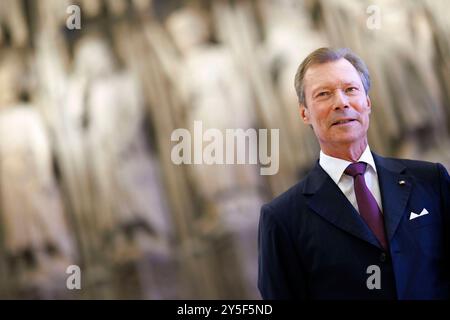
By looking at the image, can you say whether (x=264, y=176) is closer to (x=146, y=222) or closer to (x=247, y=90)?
(x=247, y=90)

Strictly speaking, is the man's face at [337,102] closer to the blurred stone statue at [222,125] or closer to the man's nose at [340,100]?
the man's nose at [340,100]

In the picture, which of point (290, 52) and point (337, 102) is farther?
point (290, 52)

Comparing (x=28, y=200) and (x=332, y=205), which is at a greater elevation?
(x=28, y=200)

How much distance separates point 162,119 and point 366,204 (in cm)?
351

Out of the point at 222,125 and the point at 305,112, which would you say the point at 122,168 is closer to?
the point at 222,125

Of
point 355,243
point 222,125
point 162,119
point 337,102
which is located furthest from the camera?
point 162,119

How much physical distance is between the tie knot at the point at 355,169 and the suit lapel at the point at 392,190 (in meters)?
0.06

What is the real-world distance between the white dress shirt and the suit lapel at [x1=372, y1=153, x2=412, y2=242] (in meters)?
0.03

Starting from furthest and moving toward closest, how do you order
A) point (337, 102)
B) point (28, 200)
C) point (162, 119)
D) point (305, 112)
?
1. point (28, 200)
2. point (162, 119)
3. point (305, 112)
4. point (337, 102)

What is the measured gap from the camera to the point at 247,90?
16.6ft

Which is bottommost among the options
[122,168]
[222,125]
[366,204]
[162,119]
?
[366,204]

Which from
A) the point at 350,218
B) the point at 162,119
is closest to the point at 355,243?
the point at 350,218

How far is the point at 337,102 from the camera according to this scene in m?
1.90

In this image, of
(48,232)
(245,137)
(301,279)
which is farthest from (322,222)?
(48,232)
